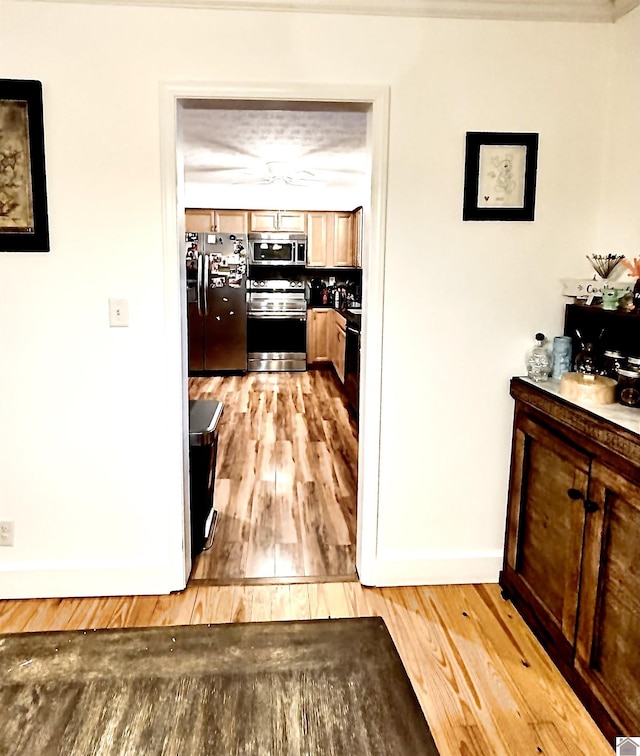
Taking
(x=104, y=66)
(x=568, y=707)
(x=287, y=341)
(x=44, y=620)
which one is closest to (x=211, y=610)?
(x=44, y=620)

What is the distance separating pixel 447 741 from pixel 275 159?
4745mm

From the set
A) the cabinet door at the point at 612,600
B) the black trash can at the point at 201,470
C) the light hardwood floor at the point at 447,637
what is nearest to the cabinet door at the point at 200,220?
the black trash can at the point at 201,470

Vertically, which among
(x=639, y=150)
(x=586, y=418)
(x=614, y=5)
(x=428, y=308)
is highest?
(x=614, y=5)

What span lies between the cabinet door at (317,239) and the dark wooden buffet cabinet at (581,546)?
6.18 m

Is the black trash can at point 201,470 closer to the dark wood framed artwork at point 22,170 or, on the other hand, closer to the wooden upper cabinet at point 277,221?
the dark wood framed artwork at point 22,170

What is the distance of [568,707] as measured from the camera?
194 cm

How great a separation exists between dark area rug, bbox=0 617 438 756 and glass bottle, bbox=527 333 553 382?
119 cm

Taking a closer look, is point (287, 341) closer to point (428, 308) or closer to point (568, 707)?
point (428, 308)

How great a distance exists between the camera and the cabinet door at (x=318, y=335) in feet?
27.4

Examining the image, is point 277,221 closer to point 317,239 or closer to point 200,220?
point 317,239

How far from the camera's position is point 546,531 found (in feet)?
7.37

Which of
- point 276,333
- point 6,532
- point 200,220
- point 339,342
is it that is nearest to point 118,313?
point 6,532

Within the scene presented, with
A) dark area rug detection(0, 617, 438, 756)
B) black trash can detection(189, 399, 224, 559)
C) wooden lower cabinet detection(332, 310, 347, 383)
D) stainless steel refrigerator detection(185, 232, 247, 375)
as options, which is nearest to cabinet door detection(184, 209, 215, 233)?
stainless steel refrigerator detection(185, 232, 247, 375)

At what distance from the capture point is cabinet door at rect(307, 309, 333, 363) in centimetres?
835
